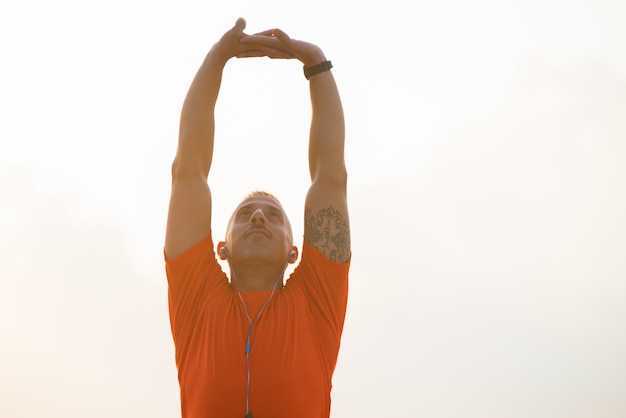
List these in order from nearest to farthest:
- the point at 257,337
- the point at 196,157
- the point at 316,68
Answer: the point at 257,337, the point at 196,157, the point at 316,68

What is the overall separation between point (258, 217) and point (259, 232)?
3.8 inches

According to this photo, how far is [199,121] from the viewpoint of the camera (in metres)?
5.33

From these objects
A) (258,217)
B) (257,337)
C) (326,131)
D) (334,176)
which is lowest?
(257,337)

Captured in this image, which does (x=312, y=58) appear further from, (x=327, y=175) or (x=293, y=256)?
(x=293, y=256)

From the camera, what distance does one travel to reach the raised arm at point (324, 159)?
16.8 ft

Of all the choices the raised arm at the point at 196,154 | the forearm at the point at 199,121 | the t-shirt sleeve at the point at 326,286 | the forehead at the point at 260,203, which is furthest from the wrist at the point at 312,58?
the t-shirt sleeve at the point at 326,286

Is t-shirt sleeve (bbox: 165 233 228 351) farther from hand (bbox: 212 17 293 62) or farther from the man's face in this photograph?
hand (bbox: 212 17 293 62)

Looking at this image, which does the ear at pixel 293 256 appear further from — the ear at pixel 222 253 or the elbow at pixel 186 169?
the elbow at pixel 186 169

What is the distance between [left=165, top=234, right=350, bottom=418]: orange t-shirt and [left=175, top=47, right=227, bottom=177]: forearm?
19.9 inches

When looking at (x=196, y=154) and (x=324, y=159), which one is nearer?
(x=196, y=154)

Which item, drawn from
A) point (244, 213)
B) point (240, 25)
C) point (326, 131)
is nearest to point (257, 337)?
point (244, 213)

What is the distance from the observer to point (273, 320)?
4.76 meters

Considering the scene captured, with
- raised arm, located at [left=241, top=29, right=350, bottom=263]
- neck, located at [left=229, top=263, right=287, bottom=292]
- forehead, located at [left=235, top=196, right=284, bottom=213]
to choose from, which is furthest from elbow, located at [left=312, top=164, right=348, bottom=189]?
neck, located at [left=229, top=263, right=287, bottom=292]

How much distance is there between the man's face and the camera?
203 inches
